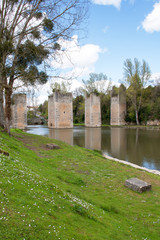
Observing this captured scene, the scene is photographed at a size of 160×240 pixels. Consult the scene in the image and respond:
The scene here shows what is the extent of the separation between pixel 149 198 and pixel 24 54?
38.7ft

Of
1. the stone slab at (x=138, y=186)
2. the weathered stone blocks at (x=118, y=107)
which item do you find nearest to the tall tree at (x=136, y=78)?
the weathered stone blocks at (x=118, y=107)

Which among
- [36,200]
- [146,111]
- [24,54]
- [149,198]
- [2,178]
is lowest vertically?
[149,198]

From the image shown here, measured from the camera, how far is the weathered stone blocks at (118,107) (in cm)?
4742

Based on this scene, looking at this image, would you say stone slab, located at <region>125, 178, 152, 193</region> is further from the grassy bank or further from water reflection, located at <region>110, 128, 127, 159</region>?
water reflection, located at <region>110, 128, 127, 159</region>

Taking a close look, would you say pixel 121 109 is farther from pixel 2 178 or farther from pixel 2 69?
pixel 2 178

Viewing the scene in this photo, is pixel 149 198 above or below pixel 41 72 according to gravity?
below

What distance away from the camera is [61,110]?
37.8m

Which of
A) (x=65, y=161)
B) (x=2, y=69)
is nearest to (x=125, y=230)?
(x=65, y=161)

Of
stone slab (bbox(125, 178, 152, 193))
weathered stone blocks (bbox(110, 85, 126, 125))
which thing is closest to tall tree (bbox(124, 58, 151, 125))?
weathered stone blocks (bbox(110, 85, 126, 125))

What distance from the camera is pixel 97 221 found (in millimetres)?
3555

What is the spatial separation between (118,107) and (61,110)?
16744 mm

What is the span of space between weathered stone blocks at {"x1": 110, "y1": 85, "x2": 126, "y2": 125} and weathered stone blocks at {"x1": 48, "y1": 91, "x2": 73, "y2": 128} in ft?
48.5

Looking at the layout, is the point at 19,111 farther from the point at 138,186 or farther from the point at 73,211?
the point at 73,211

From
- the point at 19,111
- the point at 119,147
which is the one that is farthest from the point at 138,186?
the point at 19,111
